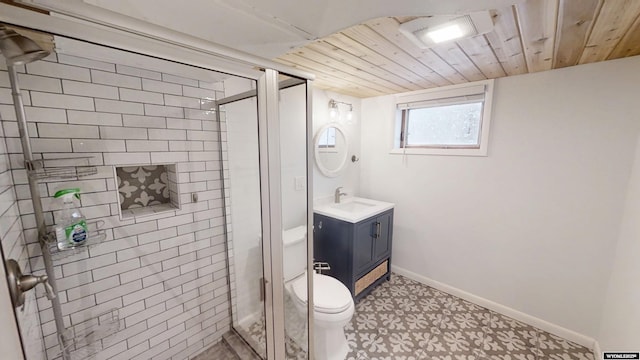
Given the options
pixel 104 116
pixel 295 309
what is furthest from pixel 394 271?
pixel 104 116

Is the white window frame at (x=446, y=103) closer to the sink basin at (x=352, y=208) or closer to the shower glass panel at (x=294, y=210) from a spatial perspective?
the sink basin at (x=352, y=208)

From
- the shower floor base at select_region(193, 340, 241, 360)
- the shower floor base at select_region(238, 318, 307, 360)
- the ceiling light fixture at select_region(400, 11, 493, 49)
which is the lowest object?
the shower floor base at select_region(193, 340, 241, 360)

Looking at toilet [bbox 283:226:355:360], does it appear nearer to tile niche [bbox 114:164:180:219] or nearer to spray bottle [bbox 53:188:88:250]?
tile niche [bbox 114:164:180:219]

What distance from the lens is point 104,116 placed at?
128cm

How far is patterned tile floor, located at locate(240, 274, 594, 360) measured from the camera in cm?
179

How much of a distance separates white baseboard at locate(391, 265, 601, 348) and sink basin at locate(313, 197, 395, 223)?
2.82ft

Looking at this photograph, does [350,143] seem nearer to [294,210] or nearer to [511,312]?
[294,210]

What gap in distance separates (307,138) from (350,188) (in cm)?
166

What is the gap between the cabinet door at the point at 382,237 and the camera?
2436mm

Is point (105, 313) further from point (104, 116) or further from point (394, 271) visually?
point (394, 271)

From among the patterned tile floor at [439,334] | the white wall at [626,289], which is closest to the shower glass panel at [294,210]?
the patterned tile floor at [439,334]

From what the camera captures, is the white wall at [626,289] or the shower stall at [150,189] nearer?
the shower stall at [150,189]

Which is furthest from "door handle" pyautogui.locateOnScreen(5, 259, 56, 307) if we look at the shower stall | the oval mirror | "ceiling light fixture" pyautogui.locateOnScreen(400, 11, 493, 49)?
the oval mirror

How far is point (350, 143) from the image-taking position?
9.41 feet
